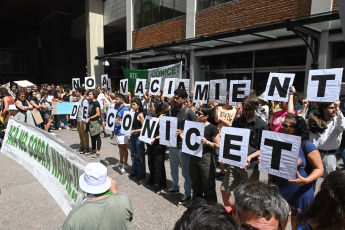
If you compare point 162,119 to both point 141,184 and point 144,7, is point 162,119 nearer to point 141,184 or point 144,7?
point 141,184

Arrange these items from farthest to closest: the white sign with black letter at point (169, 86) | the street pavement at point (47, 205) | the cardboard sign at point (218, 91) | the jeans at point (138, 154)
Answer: the white sign with black letter at point (169, 86) → the cardboard sign at point (218, 91) → the jeans at point (138, 154) → the street pavement at point (47, 205)

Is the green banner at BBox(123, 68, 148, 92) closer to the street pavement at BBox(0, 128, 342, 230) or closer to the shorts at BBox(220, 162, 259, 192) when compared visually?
the street pavement at BBox(0, 128, 342, 230)

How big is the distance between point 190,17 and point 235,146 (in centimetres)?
984

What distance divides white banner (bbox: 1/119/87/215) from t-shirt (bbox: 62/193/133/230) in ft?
2.62

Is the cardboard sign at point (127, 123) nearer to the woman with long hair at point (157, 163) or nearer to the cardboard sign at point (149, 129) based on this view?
the cardboard sign at point (149, 129)

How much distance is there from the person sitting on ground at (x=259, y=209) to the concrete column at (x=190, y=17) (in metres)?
10.9

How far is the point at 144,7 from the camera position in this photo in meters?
14.6

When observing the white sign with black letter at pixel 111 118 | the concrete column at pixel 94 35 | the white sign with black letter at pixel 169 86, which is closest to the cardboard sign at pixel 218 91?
the white sign with black letter at pixel 169 86

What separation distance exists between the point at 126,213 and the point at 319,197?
1478mm

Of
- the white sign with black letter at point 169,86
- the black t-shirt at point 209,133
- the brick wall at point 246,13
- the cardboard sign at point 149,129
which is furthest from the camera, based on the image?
the brick wall at point 246,13

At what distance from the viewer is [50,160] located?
3432mm

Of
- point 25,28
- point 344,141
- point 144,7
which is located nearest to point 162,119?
point 344,141

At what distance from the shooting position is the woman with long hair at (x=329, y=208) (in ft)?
4.47

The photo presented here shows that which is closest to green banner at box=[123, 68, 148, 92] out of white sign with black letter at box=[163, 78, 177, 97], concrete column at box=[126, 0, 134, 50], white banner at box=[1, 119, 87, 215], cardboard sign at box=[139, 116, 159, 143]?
white sign with black letter at box=[163, 78, 177, 97]
